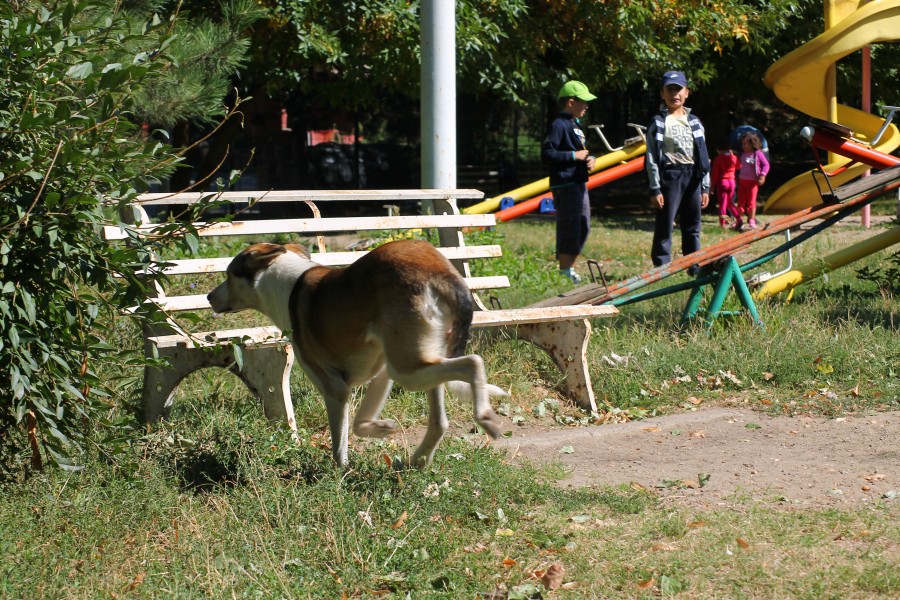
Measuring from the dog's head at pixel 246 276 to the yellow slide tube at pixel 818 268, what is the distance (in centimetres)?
469

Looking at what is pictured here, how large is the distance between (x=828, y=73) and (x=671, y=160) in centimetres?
313

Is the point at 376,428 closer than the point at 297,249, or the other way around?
the point at 376,428

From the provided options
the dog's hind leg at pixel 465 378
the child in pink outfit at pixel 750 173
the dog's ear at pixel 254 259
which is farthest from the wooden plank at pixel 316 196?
the child in pink outfit at pixel 750 173

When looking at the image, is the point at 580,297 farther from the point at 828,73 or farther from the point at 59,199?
the point at 828,73

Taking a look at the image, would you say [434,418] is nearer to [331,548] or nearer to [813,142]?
[331,548]

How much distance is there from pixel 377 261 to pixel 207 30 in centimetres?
386

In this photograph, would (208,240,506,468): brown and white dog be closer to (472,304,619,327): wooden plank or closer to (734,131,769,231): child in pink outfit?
(472,304,619,327): wooden plank

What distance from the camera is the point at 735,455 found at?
18.1 feet

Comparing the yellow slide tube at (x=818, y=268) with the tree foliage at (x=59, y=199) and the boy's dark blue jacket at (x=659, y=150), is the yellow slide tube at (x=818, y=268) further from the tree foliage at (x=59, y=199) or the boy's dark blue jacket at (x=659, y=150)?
the tree foliage at (x=59, y=199)

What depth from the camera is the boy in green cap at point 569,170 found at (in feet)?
33.4

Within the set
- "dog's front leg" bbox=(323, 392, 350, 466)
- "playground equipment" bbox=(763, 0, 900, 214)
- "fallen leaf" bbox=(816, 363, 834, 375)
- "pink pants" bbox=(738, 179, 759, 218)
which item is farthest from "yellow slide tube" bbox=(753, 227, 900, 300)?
"pink pants" bbox=(738, 179, 759, 218)

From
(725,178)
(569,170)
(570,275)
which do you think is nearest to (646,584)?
(570,275)

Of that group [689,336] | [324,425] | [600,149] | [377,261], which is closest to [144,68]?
[377,261]

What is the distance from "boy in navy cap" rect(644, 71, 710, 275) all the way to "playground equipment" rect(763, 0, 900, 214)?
1.96 metres
